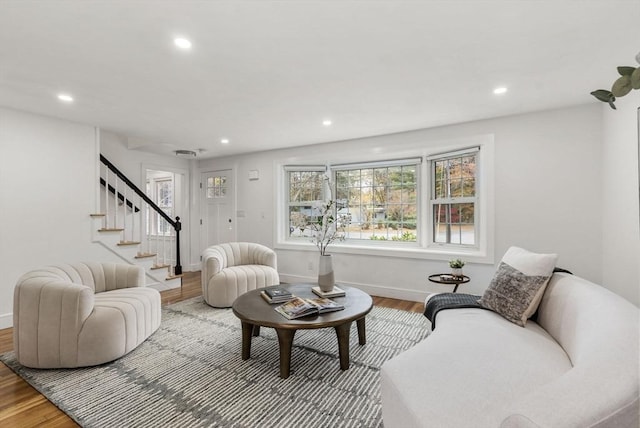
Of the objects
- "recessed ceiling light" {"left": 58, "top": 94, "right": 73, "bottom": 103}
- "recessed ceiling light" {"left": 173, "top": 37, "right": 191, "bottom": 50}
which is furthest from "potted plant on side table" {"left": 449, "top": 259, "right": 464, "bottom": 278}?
"recessed ceiling light" {"left": 58, "top": 94, "right": 73, "bottom": 103}

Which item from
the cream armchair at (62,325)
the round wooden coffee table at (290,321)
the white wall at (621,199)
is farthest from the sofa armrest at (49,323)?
the white wall at (621,199)

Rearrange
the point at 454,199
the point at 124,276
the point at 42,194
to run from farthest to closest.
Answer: the point at 454,199, the point at 42,194, the point at 124,276

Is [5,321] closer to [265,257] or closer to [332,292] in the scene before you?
[265,257]

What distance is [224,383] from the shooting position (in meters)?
2.12

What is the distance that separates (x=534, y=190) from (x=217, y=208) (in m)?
5.03

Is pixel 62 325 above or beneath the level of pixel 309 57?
beneath

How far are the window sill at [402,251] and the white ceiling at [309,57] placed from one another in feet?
5.20

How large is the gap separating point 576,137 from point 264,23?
3.21m

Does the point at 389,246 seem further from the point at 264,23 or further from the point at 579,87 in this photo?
the point at 264,23

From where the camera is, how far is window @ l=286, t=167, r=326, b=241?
5242mm

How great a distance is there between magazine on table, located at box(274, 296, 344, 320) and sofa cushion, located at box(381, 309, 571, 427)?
0.83 meters

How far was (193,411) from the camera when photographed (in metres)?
1.84

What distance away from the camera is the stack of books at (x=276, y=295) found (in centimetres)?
262

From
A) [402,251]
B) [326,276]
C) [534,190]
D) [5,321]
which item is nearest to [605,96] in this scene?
[326,276]
